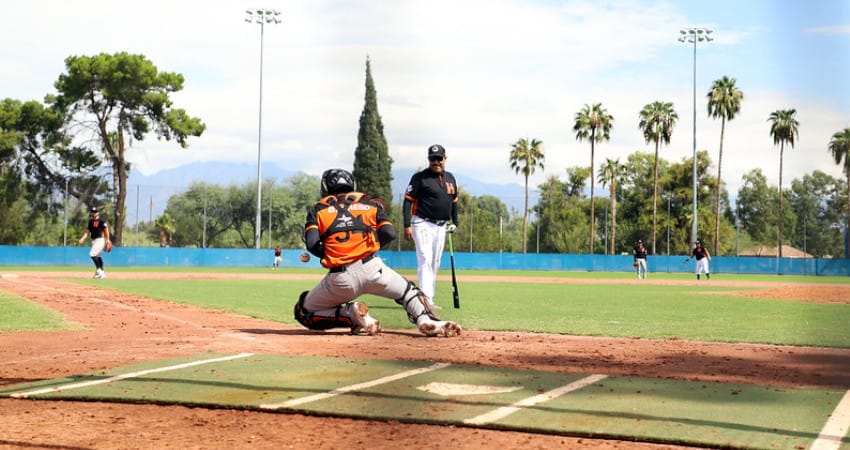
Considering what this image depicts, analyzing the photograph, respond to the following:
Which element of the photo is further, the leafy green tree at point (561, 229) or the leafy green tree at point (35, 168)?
the leafy green tree at point (561, 229)

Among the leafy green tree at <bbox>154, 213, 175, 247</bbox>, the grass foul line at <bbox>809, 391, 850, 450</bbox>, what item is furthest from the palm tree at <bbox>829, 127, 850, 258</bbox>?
the leafy green tree at <bbox>154, 213, 175, 247</bbox>

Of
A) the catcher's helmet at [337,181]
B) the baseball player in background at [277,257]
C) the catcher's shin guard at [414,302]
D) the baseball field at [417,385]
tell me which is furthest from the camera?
the baseball player in background at [277,257]

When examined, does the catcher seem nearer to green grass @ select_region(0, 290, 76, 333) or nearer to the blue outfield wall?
the blue outfield wall

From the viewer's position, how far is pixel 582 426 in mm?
4965

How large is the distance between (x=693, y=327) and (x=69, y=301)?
990 cm

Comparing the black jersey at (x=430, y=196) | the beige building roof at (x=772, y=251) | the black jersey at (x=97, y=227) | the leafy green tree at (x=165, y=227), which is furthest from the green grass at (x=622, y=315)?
the leafy green tree at (x=165, y=227)

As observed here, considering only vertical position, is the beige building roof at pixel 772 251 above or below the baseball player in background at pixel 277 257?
above

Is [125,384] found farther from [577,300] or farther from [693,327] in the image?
[577,300]

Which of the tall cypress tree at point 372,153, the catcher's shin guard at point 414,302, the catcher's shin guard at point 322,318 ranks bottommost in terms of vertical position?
the catcher's shin guard at point 322,318

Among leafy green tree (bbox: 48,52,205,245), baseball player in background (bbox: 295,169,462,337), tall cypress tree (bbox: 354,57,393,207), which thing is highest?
leafy green tree (bbox: 48,52,205,245)

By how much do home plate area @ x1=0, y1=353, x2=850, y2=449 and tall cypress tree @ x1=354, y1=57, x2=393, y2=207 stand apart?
4.61 ft

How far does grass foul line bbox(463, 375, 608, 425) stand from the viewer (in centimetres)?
511

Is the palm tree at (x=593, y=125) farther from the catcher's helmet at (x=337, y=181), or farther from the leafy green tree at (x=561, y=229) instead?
the catcher's helmet at (x=337, y=181)

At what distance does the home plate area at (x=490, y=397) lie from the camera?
4.93 meters
